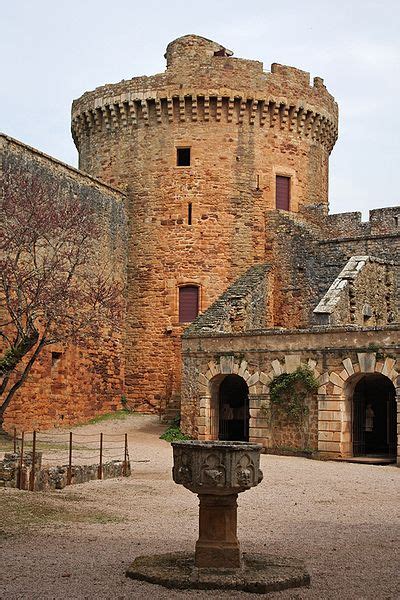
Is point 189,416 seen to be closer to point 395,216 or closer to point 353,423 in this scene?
point 353,423

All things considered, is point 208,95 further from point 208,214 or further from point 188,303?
point 188,303

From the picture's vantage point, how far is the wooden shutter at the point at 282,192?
28328 mm

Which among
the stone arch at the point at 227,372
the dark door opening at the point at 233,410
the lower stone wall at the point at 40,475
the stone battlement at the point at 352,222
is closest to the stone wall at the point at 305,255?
the stone battlement at the point at 352,222

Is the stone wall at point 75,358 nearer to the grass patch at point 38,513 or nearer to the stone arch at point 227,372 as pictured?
the stone arch at point 227,372

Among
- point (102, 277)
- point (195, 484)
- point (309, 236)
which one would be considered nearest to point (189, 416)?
point (102, 277)

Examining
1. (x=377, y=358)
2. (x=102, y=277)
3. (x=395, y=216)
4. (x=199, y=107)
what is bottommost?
(x=377, y=358)

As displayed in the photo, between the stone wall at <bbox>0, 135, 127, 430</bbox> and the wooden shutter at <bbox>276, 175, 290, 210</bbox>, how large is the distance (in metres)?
5.17

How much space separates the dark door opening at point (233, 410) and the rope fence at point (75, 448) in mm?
2814

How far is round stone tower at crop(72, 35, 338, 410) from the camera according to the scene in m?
27.1

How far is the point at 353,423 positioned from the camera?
66.2ft

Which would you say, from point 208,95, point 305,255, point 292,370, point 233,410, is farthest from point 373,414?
point 208,95

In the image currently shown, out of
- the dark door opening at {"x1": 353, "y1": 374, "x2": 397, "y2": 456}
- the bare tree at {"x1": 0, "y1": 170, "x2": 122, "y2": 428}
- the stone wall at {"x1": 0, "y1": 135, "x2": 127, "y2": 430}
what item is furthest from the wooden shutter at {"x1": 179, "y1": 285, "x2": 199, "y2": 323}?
the dark door opening at {"x1": 353, "y1": 374, "x2": 397, "y2": 456}

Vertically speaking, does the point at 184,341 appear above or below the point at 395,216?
below

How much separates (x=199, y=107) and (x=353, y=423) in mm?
12234
